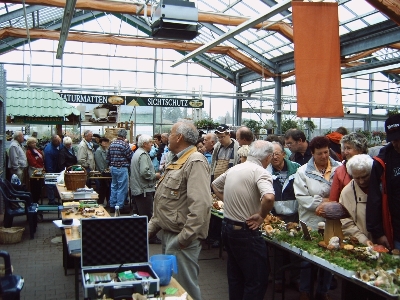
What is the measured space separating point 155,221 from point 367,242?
5.24ft

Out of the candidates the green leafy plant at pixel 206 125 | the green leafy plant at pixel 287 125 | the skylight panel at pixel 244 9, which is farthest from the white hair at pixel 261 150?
the green leafy plant at pixel 287 125

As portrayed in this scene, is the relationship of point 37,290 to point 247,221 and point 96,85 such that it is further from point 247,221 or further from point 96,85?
point 96,85

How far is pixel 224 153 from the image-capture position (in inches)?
260

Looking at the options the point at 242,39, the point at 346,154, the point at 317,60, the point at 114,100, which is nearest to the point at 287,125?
the point at 242,39

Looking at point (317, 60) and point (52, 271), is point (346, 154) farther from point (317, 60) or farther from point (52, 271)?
point (52, 271)

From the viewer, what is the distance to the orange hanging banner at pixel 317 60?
5023 mm

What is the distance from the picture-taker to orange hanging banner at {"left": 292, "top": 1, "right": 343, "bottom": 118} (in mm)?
5023

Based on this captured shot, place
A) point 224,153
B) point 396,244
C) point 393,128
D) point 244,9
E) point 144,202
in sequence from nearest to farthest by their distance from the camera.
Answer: point 393,128 → point 396,244 → point 224,153 → point 144,202 → point 244,9

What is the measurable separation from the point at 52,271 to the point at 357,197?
390cm

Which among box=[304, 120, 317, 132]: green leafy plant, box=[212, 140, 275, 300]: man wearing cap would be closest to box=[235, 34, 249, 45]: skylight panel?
box=[304, 120, 317, 132]: green leafy plant

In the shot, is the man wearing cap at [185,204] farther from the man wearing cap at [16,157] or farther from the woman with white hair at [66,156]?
the woman with white hair at [66,156]

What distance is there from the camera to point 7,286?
2572mm

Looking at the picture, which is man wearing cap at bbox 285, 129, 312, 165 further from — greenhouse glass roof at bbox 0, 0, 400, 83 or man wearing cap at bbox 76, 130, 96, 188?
man wearing cap at bbox 76, 130, 96, 188

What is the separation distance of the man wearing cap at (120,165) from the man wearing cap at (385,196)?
6.03 m
